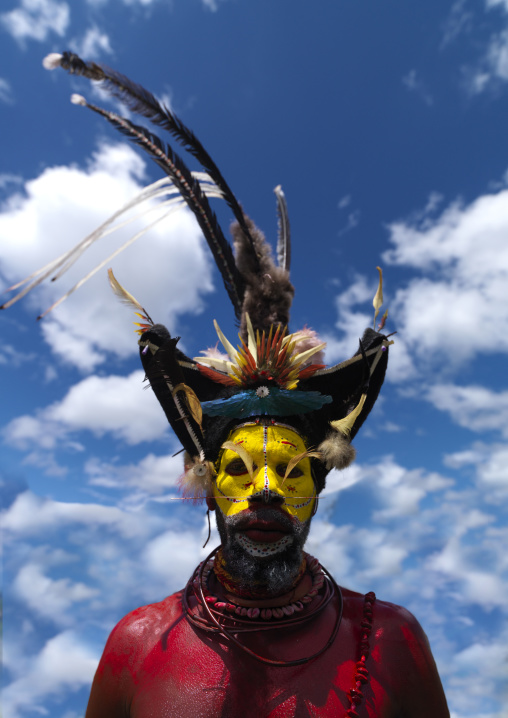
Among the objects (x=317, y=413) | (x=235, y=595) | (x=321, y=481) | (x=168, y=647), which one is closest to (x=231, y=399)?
(x=317, y=413)

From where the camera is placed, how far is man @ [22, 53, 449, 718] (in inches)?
97.6

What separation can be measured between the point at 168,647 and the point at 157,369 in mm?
1688

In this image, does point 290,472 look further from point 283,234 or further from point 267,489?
point 283,234

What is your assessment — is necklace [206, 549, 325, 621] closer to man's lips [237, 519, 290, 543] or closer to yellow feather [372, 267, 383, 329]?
man's lips [237, 519, 290, 543]

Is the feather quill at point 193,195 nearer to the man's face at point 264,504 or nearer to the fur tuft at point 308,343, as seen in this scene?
the fur tuft at point 308,343

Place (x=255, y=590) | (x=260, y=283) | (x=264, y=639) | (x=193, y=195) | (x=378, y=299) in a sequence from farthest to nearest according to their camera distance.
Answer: (x=260, y=283), (x=193, y=195), (x=378, y=299), (x=255, y=590), (x=264, y=639)

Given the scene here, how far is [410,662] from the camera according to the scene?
2715 mm

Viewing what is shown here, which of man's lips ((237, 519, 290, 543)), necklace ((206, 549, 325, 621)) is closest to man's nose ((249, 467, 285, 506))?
man's lips ((237, 519, 290, 543))

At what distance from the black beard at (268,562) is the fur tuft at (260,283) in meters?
1.58

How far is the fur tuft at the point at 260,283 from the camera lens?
3.93m

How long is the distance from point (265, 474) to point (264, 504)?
17 cm

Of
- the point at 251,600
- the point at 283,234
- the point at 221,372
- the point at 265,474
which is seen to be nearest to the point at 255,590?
the point at 251,600

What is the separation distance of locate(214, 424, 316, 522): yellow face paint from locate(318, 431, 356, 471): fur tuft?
5.1 inches

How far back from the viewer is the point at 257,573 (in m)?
2.71
